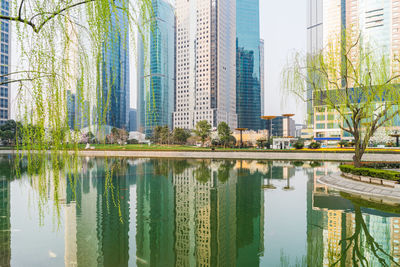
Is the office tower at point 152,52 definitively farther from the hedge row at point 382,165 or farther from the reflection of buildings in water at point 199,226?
the hedge row at point 382,165

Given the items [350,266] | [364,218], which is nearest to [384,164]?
[364,218]

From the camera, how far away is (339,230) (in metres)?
5.81

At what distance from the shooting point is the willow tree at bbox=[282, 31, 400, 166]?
11625mm

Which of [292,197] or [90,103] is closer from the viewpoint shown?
[90,103]

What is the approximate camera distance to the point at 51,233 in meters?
5.77

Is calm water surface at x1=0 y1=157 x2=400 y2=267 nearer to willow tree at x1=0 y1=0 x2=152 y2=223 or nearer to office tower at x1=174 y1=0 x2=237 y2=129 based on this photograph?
willow tree at x1=0 y1=0 x2=152 y2=223

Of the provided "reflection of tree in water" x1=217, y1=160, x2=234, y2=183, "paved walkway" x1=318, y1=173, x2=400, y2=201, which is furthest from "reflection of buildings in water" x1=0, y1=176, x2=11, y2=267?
"paved walkway" x1=318, y1=173, x2=400, y2=201

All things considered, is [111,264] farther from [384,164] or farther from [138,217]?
[384,164]

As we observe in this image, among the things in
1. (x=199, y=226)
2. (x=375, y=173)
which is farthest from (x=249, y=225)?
(x=375, y=173)

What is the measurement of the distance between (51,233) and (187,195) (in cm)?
491

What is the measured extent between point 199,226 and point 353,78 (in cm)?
1022

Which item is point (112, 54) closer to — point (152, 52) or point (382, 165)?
point (152, 52)

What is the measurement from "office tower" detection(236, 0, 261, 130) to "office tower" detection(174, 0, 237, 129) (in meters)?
13.0

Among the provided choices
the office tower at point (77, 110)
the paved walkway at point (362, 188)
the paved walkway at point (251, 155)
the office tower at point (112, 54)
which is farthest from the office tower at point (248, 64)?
the office tower at point (77, 110)
